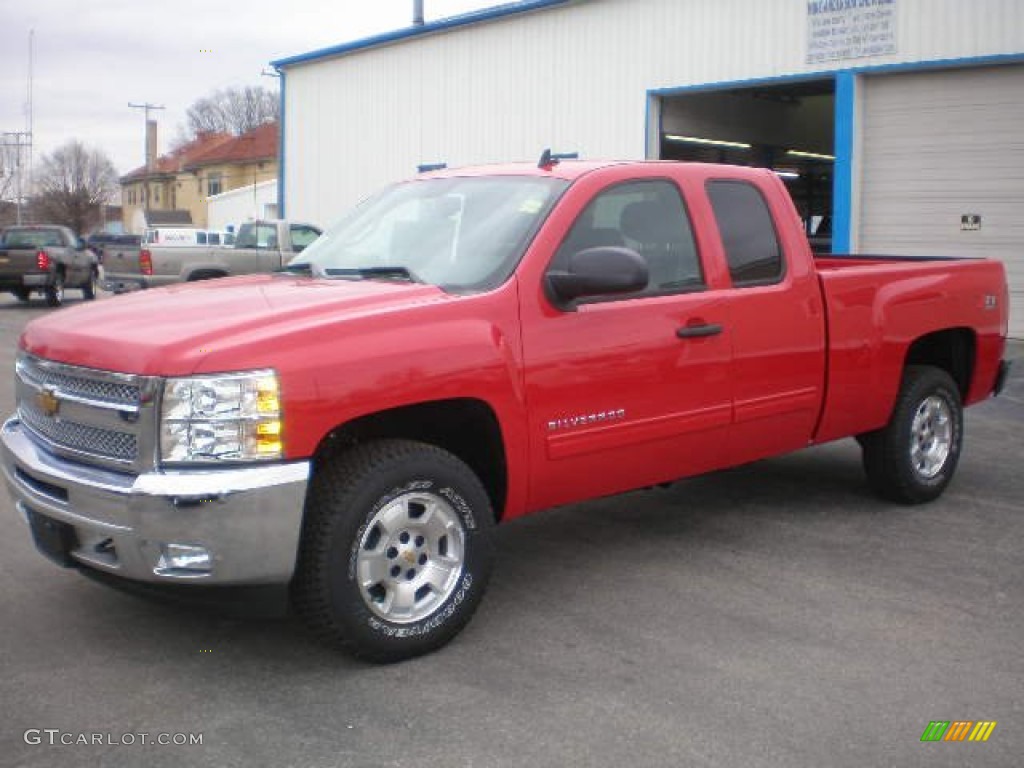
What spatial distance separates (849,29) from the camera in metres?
16.1

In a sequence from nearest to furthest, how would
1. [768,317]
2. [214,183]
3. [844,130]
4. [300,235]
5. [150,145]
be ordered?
[768,317] < [844,130] < [300,235] < [214,183] < [150,145]

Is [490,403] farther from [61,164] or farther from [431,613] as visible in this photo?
[61,164]

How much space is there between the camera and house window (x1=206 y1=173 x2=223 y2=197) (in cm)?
8319

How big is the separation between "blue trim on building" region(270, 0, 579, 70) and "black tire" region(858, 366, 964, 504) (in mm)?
14540

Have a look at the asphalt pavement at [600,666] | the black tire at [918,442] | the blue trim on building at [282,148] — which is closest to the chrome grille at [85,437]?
the asphalt pavement at [600,666]

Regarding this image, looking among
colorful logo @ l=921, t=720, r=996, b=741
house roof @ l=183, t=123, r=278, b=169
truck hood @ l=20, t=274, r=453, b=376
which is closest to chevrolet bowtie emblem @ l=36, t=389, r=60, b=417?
truck hood @ l=20, t=274, r=453, b=376

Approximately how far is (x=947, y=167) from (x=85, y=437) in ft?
45.6

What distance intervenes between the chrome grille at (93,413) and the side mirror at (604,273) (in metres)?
1.69

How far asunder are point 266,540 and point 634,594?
1904 millimetres

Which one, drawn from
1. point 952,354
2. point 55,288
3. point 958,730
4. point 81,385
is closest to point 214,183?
point 55,288

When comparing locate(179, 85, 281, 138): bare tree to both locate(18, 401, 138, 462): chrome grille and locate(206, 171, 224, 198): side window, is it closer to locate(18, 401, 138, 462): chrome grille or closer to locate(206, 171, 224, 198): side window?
locate(206, 171, 224, 198): side window

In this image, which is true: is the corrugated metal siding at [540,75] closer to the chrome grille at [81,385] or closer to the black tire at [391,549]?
the black tire at [391,549]

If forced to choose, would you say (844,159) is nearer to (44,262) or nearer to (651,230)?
(651,230)

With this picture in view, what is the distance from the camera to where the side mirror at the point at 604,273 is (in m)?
4.65
